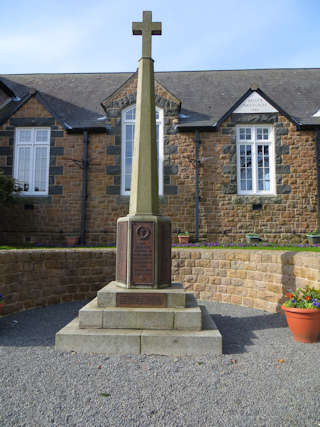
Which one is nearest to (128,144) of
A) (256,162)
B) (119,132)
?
(119,132)

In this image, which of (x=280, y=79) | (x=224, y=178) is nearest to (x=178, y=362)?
(x=224, y=178)

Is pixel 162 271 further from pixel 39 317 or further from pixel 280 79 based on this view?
pixel 280 79

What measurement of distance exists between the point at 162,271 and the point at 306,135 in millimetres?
10380

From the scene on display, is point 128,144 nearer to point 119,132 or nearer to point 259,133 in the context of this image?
point 119,132

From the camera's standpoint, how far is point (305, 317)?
4.23m

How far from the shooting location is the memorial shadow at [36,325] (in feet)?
14.3

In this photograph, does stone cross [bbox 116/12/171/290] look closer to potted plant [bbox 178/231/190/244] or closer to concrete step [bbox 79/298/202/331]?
concrete step [bbox 79/298/202/331]

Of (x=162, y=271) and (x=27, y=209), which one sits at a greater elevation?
(x=27, y=209)

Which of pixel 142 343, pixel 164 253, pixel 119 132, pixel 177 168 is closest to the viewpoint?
pixel 142 343

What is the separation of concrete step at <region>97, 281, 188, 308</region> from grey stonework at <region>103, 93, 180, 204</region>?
7866 millimetres

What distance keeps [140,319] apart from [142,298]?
1.11 ft

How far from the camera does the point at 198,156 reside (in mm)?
12102

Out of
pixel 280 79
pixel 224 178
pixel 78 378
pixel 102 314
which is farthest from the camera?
pixel 280 79

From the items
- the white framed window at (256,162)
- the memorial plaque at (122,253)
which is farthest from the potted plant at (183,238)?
the memorial plaque at (122,253)
